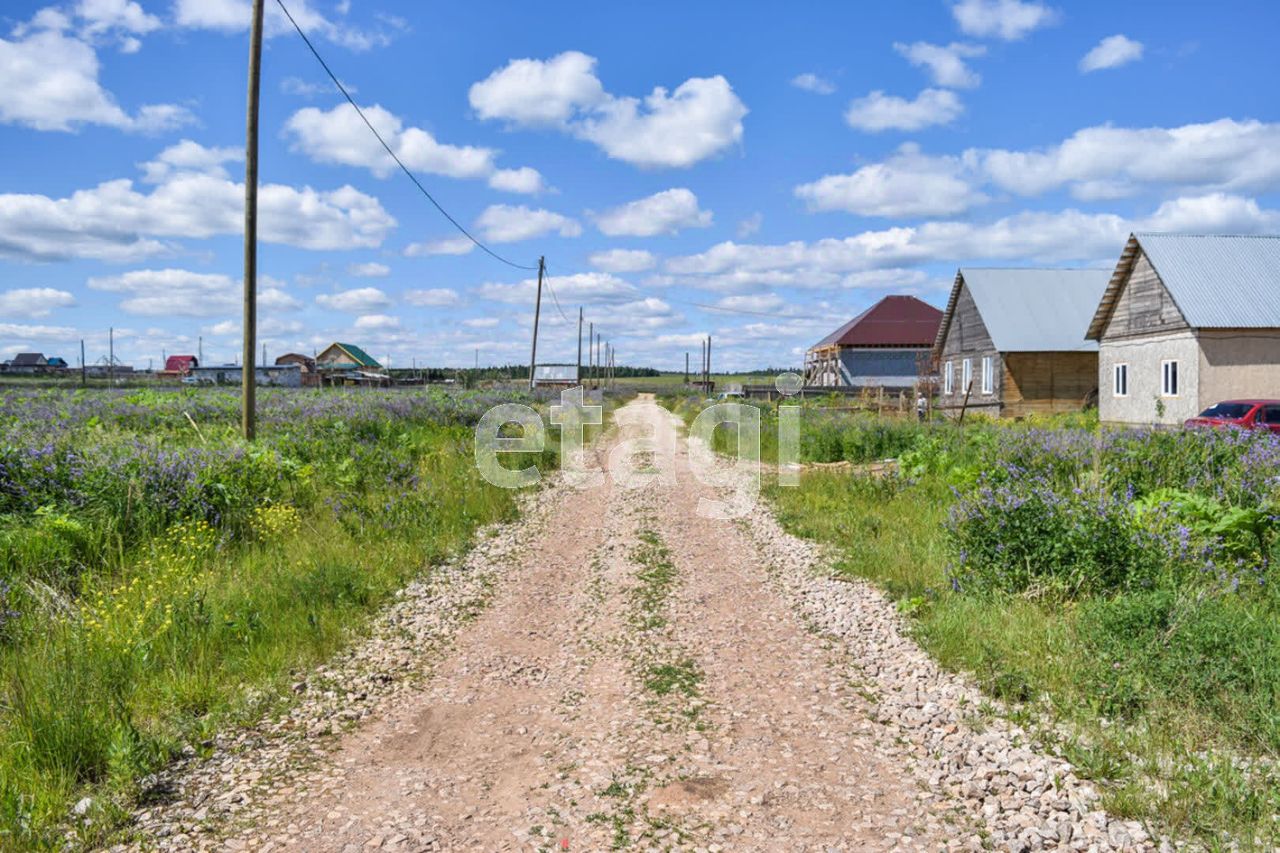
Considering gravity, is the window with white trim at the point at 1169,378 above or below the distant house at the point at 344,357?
below

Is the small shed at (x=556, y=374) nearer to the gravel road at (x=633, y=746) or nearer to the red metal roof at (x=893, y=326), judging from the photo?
the red metal roof at (x=893, y=326)

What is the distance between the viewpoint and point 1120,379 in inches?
1258

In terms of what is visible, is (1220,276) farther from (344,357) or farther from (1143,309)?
(344,357)

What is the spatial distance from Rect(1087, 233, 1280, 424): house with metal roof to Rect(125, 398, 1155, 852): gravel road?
23895mm

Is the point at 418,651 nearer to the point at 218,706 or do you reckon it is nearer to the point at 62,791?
the point at 218,706

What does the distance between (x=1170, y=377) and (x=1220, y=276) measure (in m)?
4.15

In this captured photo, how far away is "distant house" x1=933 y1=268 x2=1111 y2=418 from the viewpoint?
120ft

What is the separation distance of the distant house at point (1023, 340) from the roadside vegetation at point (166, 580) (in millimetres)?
30387

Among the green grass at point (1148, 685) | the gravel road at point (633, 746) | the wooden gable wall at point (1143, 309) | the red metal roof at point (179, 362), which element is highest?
the red metal roof at point (179, 362)

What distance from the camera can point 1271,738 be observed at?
4180 millimetres

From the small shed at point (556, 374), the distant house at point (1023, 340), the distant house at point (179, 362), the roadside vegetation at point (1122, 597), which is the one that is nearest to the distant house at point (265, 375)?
the small shed at point (556, 374)

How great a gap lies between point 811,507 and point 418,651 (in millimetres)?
7601

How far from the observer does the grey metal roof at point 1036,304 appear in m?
36.8

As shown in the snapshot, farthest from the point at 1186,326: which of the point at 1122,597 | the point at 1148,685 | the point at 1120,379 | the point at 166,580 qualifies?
the point at 166,580
